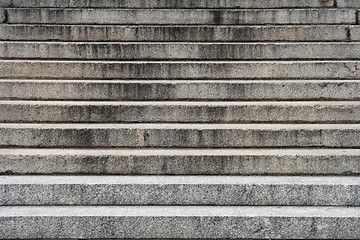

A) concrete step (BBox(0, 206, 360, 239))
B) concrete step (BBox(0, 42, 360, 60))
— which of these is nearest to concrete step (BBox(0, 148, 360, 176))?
concrete step (BBox(0, 206, 360, 239))

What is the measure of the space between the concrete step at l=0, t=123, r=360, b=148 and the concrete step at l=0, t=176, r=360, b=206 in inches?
21.9

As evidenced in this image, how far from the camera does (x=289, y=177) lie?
3088mm

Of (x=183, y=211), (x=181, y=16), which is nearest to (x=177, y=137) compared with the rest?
(x=183, y=211)

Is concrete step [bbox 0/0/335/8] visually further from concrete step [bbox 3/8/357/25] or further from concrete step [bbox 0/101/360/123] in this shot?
concrete step [bbox 0/101/360/123]

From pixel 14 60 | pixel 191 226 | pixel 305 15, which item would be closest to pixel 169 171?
pixel 191 226

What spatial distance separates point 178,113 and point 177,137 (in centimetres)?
36

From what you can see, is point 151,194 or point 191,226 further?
point 151,194

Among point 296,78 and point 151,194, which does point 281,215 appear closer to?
point 151,194

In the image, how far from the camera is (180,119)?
367 cm

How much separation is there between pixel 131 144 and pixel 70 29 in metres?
2.21

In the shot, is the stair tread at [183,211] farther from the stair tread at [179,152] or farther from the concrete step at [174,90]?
the concrete step at [174,90]

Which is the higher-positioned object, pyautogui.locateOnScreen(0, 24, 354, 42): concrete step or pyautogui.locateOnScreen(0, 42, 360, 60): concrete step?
pyautogui.locateOnScreen(0, 24, 354, 42): concrete step

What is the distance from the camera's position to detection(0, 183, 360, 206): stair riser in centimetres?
287

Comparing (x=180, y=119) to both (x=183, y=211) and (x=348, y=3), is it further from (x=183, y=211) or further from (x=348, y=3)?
(x=348, y=3)
